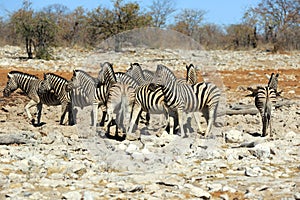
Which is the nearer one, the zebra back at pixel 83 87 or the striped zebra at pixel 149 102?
the striped zebra at pixel 149 102

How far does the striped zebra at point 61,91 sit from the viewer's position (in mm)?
9969

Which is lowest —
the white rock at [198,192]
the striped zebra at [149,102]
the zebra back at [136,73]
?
the white rock at [198,192]

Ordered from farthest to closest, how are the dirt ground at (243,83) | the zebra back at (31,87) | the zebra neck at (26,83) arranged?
the dirt ground at (243,83)
the zebra neck at (26,83)
the zebra back at (31,87)

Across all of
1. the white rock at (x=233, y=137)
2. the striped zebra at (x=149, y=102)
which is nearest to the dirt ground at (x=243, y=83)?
the striped zebra at (x=149, y=102)

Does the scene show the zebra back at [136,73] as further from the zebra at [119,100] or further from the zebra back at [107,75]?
the zebra at [119,100]

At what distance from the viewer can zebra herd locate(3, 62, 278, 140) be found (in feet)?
27.9

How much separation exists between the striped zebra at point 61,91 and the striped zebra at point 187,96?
218 cm

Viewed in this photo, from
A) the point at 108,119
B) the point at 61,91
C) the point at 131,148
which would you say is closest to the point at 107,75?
the point at 108,119

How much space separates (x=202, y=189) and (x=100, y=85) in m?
4.68

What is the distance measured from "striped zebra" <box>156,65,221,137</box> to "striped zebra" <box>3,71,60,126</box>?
264cm

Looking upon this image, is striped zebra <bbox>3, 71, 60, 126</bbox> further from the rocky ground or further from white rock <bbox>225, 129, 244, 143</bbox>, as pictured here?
white rock <bbox>225, 129, 244, 143</bbox>

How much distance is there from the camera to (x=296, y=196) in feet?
16.2

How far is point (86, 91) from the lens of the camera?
32.8 ft

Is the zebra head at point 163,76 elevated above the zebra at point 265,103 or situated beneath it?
elevated above
